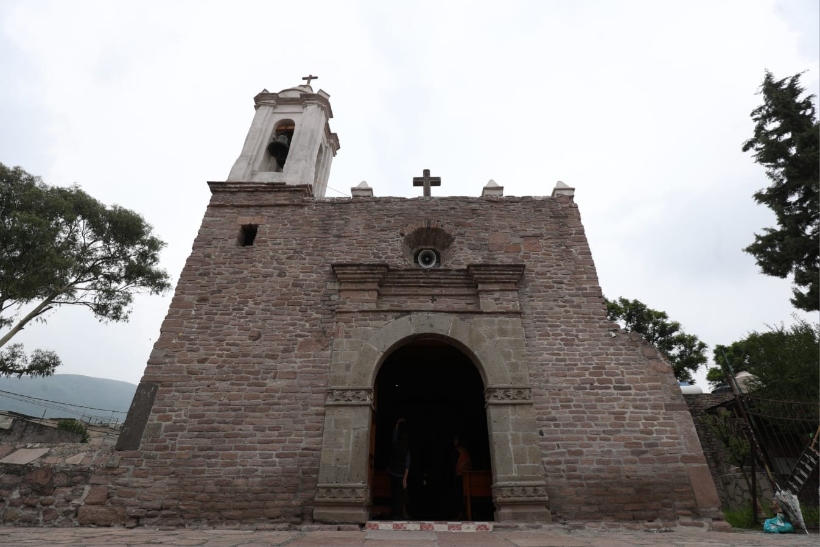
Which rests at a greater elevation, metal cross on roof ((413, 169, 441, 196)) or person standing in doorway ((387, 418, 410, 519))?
metal cross on roof ((413, 169, 441, 196))

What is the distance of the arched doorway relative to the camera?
9.32 meters

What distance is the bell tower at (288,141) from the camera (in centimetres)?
977

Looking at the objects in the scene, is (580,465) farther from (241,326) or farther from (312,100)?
(312,100)

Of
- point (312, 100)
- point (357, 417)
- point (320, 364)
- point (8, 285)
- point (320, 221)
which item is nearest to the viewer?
point (357, 417)

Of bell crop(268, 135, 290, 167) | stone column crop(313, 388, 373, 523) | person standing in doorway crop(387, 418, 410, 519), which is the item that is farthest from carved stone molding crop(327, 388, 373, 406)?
bell crop(268, 135, 290, 167)

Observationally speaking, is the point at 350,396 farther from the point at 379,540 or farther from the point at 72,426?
the point at 72,426

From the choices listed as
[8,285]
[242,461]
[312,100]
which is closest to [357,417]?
[242,461]

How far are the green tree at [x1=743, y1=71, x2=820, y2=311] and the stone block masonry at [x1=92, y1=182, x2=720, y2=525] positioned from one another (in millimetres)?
7969

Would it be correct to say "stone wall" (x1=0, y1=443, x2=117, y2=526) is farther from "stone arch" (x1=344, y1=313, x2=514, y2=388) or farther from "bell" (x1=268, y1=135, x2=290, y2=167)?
"bell" (x1=268, y1=135, x2=290, y2=167)

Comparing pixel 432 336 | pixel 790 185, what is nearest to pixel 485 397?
pixel 432 336

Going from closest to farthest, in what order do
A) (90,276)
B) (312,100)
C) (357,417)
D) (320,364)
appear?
(357,417), (320,364), (312,100), (90,276)

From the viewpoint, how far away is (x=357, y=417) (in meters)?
6.34

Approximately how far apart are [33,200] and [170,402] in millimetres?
12187

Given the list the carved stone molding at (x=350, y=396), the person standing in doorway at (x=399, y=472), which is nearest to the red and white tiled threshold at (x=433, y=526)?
the person standing in doorway at (x=399, y=472)
